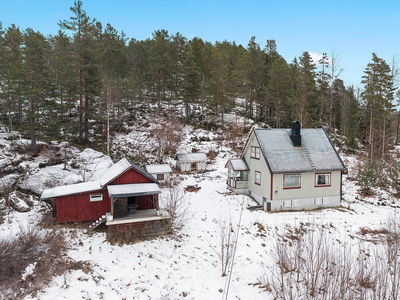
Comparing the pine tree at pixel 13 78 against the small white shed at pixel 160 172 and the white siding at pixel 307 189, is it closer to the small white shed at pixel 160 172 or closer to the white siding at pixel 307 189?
the small white shed at pixel 160 172

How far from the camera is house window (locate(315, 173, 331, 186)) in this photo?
20.9m

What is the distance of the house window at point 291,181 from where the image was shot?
20219mm

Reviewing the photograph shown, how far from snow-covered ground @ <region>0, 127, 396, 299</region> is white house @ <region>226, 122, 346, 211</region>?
55.0 inches

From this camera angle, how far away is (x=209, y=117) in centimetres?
4828

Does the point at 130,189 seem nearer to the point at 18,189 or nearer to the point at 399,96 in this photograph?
the point at 18,189

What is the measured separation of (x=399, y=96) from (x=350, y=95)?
26.7 feet

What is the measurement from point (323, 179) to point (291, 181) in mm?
3220

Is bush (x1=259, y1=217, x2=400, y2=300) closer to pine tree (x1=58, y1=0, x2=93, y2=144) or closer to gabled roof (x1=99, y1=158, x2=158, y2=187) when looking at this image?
gabled roof (x1=99, y1=158, x2=158, y2=187)

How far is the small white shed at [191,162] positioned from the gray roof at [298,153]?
12.8m

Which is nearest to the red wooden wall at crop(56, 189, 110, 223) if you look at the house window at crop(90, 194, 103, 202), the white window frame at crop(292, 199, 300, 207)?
the house window at crop(90, 194, 103, 202)

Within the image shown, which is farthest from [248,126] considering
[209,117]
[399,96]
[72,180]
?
[72,180]

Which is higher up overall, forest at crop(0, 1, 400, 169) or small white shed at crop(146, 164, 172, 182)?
forest at crop(0, 1, 400, 169)

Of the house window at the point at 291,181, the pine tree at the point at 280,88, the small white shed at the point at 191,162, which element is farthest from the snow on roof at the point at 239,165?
the pine tree at the point at 280,88

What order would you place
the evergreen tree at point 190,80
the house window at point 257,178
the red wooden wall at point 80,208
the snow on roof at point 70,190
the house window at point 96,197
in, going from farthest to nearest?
1. the evergreen tree at point 190,80
2. the house window at point 257,178
3. the house window at point 96,197
4. the red wooden wall at point 80,208
5. the snow on roof at point 70,190
